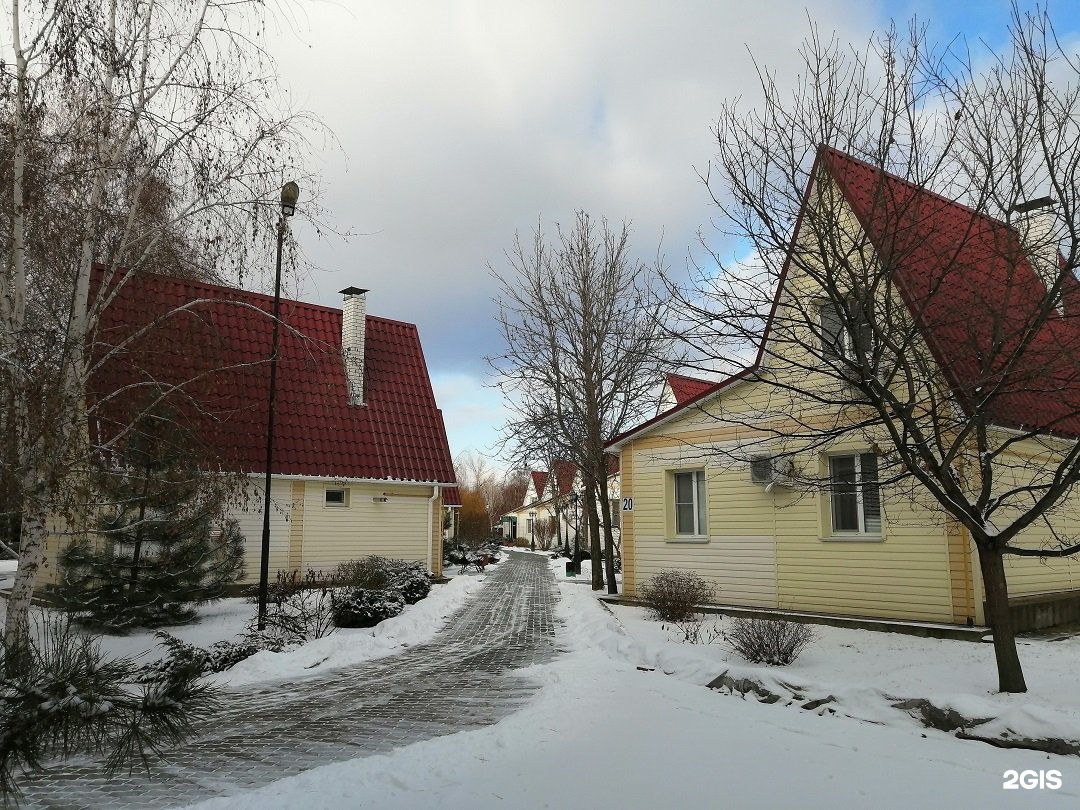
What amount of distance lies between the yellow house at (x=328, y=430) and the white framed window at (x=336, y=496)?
0.03m

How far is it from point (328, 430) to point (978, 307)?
15.2m

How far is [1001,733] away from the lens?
225 inches

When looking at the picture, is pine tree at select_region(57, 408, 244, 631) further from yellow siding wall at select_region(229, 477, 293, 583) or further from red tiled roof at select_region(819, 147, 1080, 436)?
red tiled roof at select_region(819, 147, 1080, 436)

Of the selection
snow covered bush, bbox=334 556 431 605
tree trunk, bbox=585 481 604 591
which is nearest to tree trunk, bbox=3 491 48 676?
snow covered bush, bbox=334 556 431 605

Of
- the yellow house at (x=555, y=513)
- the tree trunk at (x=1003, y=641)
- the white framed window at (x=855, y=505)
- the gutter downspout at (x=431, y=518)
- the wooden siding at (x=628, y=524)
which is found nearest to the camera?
the tree trunk at (x=1003, y=641)

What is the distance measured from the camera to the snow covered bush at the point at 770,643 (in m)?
8.80

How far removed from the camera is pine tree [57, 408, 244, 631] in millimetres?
10977

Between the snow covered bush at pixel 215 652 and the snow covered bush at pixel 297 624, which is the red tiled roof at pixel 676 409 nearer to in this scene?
the snow covered bush at pixel 297 624

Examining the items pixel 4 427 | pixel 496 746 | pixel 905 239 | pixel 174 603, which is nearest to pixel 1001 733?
pixel 496 746

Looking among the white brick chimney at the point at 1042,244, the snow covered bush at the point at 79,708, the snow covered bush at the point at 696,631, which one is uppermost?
the white brick chimney at the point at 1042,244

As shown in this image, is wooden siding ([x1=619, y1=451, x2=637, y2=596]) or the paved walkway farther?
wooden siding ([x1=619, y1=451, x2=637, y2=596])

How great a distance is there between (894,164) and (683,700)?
19.5 ft

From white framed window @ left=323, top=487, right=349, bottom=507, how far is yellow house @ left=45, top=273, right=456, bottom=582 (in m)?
0.03

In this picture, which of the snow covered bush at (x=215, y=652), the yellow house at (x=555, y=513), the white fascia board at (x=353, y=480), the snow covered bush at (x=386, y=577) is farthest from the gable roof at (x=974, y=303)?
the yellow house at (x=555, y=513)
